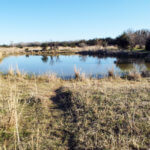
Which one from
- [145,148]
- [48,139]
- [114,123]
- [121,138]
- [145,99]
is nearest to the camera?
[145,148]

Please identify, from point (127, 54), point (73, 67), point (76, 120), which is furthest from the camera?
point (127, 54)

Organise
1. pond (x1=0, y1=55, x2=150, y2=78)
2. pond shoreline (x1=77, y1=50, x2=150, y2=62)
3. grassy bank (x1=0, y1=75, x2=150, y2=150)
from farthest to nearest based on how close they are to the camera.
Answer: pond shoreline (x1=77, y1=50, x2=150, y2=62)
pond (x1=0, y1=55, x2=150, y2=78)
grassy bank (x1=0, y1=75, x2=150, y2=150)

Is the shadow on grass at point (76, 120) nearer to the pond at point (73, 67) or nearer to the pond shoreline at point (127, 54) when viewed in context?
the pond at point (73, 67)

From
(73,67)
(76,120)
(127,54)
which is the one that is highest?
(127,54)

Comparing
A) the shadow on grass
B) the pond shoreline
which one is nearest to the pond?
the pond shoreline

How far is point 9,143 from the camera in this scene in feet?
6.36

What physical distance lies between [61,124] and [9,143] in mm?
816

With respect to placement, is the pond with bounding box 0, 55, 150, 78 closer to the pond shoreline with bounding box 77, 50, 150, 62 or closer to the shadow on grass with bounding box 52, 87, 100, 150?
the pond shoreline with bounding box 77, 50, 150, 62

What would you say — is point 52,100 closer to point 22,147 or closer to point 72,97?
point 72,97

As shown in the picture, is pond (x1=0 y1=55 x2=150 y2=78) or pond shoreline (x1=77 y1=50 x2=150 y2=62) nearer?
pond (x1=0 y1=55 x2=150 y2=78)

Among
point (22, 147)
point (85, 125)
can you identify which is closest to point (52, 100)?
point (85, 125)

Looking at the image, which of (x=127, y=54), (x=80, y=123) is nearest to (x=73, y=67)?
(x=80, y=123)

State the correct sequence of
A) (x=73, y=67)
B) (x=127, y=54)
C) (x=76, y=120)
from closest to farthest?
(x=76, y=120), (x=73, y=67), (x=127, y=54)

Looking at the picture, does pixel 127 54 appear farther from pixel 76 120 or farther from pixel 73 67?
pixel 76 120
